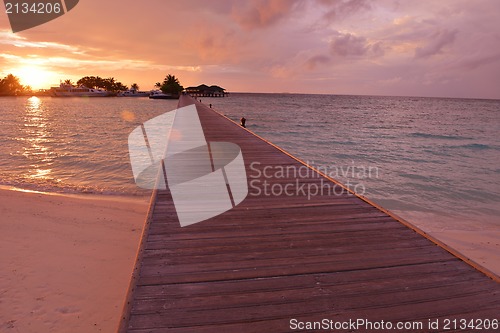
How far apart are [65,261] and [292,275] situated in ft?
15.3

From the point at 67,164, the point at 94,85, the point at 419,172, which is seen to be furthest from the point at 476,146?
the point at 94,85

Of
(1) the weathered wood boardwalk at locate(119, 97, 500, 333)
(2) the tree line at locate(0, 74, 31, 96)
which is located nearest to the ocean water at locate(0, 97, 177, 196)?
(1) the weathered wood boardwalk at locate(119, 97, 500, 333)

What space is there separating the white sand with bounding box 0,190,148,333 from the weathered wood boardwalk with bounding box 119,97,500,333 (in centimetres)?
163

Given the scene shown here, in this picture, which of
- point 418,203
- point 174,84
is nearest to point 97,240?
point 418,203

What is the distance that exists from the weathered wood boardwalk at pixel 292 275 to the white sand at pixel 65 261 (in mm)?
1625

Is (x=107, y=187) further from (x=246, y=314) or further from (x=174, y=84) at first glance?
(x=174, y=84)

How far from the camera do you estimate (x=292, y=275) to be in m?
3.08

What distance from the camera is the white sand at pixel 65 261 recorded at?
13.9ft

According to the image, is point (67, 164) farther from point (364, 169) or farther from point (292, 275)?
point (364, 169)

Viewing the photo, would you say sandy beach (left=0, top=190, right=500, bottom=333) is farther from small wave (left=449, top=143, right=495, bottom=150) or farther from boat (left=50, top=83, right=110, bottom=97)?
boat (left=50, top=83, right=110, bottom=97)

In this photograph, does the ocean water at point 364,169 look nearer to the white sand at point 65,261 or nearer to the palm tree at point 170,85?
the white sand at point 65,261

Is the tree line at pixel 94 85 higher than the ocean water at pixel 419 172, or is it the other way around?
the tree line at pixel 94 85

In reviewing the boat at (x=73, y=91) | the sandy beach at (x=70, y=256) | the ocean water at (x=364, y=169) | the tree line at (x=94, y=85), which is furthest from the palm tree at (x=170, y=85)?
the sandy beach at (x=70, y=256)

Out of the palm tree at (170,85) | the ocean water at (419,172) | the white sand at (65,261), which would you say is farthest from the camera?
the palm tree at (170,85)
